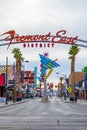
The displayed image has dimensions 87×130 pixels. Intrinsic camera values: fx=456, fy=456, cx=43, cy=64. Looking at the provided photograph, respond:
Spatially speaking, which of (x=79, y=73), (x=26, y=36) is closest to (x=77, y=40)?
(x=26, y=36)

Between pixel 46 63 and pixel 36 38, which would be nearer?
pixel 36 38

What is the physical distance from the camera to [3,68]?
346 feet

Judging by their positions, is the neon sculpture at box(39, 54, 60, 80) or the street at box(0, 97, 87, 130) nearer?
the street at box(0, 97, 87, 130)

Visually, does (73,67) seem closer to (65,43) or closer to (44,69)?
(44,69)

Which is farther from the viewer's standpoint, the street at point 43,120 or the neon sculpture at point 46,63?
the neon sculpture at point 46,63

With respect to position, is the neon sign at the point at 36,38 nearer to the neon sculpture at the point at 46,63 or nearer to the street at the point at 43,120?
the street at the point at 43,120

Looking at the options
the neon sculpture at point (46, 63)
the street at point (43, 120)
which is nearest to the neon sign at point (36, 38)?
the street at point (43, 120)

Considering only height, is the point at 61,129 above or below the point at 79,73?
below

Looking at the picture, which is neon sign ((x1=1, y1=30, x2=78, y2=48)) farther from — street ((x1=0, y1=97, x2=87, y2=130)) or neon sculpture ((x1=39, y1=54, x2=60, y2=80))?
neon sculpture ((x1=39, y1=54, x2=60, y2=80))

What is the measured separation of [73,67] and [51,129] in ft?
277

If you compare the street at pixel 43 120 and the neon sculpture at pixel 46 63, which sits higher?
the neon sculpture at pixel 46 63

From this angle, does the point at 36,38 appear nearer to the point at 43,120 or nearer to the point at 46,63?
the point at 43,120

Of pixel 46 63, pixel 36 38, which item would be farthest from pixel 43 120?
pixel 46 63

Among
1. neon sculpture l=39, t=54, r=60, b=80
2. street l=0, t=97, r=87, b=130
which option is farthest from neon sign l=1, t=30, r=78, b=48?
neon sculpture l=39, t=54, r=60, b=80
